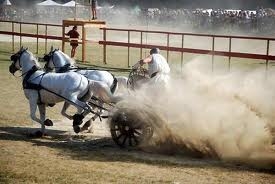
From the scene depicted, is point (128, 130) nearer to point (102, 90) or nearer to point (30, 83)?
point (102, 90)

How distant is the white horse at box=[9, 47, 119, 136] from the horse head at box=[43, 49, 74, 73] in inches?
21.4

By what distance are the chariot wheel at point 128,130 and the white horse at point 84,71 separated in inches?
40.4

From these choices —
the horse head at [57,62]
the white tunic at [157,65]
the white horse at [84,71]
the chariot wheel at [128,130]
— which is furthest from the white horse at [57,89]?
the white tunic at [157,65]

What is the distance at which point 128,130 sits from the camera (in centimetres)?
965

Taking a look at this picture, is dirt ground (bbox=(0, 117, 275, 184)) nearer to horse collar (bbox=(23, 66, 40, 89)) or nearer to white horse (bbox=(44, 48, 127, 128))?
horse collar (bbox=(23, 66, 40, 89))

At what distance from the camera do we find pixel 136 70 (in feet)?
35.7

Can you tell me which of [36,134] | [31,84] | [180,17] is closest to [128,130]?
[36,134]

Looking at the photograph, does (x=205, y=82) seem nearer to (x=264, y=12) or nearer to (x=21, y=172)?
(x=21, y=172)

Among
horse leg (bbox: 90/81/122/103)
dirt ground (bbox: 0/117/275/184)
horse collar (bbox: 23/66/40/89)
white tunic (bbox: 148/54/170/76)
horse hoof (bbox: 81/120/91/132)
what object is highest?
white tunic (bbox: 148/54/170/76)

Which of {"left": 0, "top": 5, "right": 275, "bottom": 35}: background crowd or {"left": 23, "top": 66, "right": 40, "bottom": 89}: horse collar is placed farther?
{"left": 0, "top": 5, "right": 275, "bottom": 35}: background crowd

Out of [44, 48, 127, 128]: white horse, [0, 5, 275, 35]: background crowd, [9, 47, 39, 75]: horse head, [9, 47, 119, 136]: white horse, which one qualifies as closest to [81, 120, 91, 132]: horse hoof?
[44, 48, 127, 128]: white horse

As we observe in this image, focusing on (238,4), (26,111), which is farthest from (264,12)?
(26,111)

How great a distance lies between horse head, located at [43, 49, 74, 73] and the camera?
11.1m

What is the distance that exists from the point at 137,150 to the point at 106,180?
2112 millimetres
